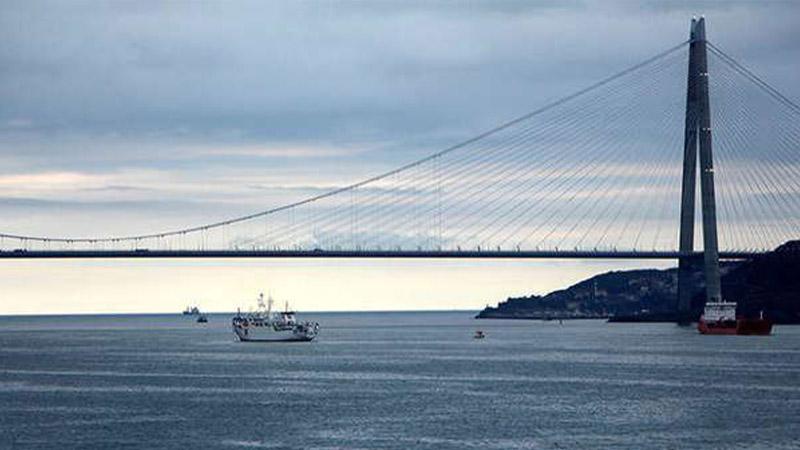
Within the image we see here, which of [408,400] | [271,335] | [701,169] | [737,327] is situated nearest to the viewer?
[408,400]

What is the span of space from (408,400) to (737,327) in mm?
67712

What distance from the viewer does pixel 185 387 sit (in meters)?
62.9

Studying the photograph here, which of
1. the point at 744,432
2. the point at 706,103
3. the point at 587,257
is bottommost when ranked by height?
the point at 744,432

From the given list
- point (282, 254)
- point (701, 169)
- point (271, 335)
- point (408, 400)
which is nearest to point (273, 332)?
point (271, 335)

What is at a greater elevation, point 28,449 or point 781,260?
point 781,260

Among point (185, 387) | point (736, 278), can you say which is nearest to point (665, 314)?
point (736, 278)

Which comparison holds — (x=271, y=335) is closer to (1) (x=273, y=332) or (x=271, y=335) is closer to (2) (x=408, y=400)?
(1) (x=273, y=332)

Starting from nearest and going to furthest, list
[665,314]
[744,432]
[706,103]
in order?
[744,432] < [706,103] < [665,314]

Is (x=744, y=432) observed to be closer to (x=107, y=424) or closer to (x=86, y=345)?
(x=107, y=424)

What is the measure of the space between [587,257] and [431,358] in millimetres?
23784

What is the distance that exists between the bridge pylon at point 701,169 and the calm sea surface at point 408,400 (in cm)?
946

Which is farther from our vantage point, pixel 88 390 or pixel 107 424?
pixel 88 390

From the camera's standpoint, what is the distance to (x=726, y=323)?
11625 cm

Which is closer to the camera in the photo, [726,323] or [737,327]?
[726,323]
